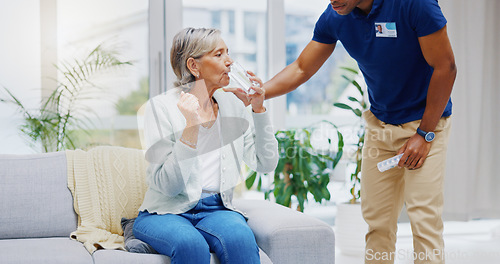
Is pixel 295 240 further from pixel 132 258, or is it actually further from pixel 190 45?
pixel 190 45

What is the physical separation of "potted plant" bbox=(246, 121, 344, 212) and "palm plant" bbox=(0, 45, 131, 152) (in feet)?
3.72

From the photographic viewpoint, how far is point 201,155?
2027 millimetres

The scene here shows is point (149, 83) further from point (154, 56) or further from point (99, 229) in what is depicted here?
point (99, 229)

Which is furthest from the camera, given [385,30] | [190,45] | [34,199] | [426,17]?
[34,199]

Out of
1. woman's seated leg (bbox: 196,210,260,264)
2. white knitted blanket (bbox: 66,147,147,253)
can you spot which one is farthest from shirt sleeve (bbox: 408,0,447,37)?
white knitted blanket (bbox: 66,147,147,253)

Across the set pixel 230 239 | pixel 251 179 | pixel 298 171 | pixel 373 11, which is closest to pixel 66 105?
pixel 251 179

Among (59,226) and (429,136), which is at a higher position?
(429,136)

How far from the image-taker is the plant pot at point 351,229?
335cm

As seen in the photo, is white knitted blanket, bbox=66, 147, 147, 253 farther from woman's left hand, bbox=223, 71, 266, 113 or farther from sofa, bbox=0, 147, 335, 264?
woman's left hand, bbox=223, 71, 266, 113

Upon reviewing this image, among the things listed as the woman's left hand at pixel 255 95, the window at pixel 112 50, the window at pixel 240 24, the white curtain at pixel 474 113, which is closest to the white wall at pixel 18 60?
the window at pixel 112 50

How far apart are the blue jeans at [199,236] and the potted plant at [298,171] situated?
1458 mm

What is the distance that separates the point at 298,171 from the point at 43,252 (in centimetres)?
189

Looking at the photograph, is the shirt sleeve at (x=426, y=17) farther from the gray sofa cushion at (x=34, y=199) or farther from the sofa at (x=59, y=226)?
the gray sofa cushion at (x=34, y=199)

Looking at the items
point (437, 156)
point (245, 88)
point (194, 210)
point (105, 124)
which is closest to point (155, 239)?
point (194, 210)
